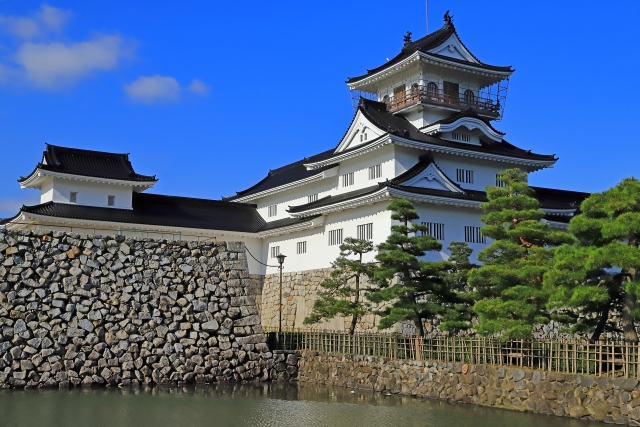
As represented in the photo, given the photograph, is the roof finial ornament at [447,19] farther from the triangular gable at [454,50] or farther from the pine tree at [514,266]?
the pine tree at [514,266]

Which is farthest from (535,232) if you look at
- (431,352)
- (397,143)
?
(397,143)

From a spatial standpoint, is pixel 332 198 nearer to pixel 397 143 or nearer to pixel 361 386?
pixel 397 143

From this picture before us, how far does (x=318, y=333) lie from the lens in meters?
19.8

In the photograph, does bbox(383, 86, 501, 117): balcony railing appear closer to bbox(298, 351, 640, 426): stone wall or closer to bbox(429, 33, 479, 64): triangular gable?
bbox(429, 33, 479, 64): triangular gable

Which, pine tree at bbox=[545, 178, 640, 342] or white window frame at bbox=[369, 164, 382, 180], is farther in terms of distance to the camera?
white window frame at bbox=[369, 164, 382, 180]

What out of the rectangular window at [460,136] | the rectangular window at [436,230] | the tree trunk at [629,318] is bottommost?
the tree trunk at [629,318]

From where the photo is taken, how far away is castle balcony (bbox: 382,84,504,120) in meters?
26.6

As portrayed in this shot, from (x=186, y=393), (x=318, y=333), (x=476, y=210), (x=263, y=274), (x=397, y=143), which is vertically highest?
(x=397, y=143)

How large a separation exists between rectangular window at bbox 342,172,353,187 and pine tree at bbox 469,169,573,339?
9.23 metres

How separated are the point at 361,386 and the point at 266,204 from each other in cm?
1525

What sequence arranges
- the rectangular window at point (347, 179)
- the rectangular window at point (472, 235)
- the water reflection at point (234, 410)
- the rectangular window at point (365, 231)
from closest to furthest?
the water reflection at point (234, 410) < the rectangular window at point (365, 231) < the rectangular window at point (472, 235) < the rectangular window at point (347, 179)

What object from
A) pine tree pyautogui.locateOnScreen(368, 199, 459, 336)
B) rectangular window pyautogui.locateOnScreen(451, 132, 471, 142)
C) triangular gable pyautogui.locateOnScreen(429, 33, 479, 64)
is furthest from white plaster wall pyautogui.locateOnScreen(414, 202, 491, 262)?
triangular gable pyautogui.locateOnScreen(429, 33, 479, 64)

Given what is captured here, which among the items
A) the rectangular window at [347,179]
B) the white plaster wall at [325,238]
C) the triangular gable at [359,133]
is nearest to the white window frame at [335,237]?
the white plaster wall at [325,238]

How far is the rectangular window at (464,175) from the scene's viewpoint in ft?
82.5
